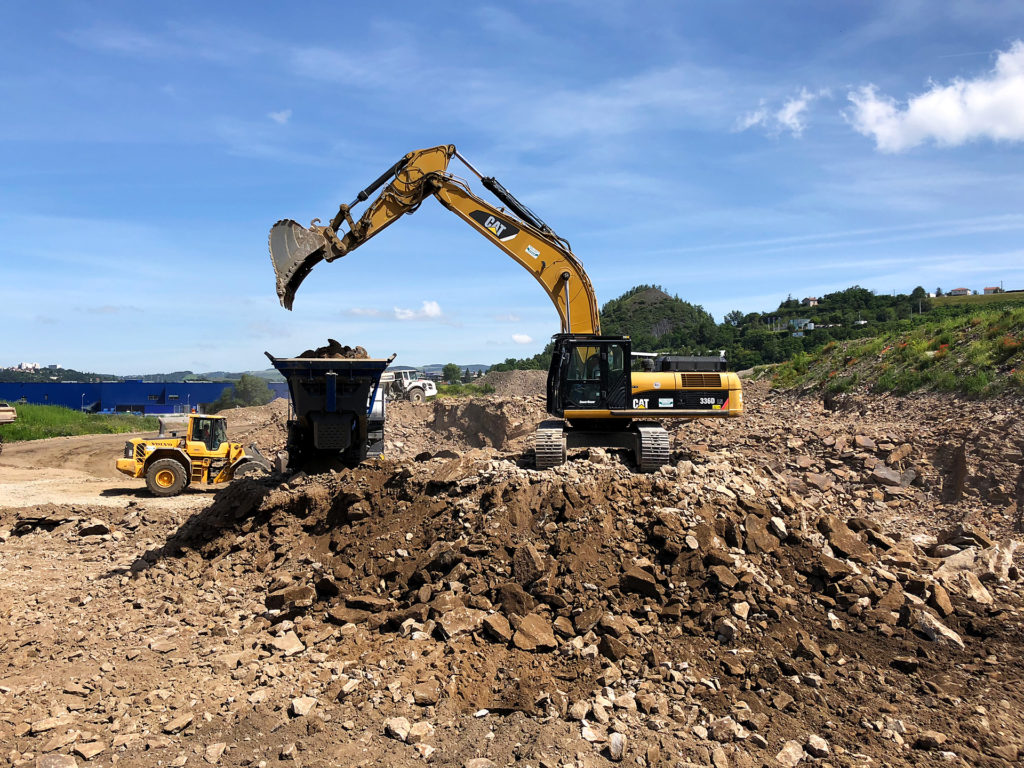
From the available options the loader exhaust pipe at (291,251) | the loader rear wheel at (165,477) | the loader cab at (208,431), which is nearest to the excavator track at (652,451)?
the loader exhaust pipe at (291,251)

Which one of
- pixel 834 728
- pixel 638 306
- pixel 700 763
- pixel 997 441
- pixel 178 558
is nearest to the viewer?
pixel 700 763

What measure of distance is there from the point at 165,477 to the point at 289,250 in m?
8.47

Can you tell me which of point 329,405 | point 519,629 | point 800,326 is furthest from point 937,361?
Result: point 800,326

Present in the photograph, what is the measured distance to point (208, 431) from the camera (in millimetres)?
16297

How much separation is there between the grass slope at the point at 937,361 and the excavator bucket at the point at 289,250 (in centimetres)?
1429

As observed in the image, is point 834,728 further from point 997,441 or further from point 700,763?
point 997,441

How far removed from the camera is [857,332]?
142 ft

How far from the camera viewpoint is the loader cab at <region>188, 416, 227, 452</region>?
638 inches

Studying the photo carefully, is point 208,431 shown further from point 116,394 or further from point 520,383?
point 116,394

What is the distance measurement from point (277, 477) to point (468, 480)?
11.7 ft

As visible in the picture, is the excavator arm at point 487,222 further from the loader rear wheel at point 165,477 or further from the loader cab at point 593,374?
the loader rear wheel at point 165,477

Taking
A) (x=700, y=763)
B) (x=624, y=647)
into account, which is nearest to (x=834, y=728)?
(x=700, y=763)

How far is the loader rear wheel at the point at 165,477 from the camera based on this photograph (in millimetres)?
16000

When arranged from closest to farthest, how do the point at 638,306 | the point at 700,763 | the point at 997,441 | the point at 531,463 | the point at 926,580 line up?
the point at 700,763, the point at 926,580, the point at 531,463, the point at 997,441, the point at 638,306
